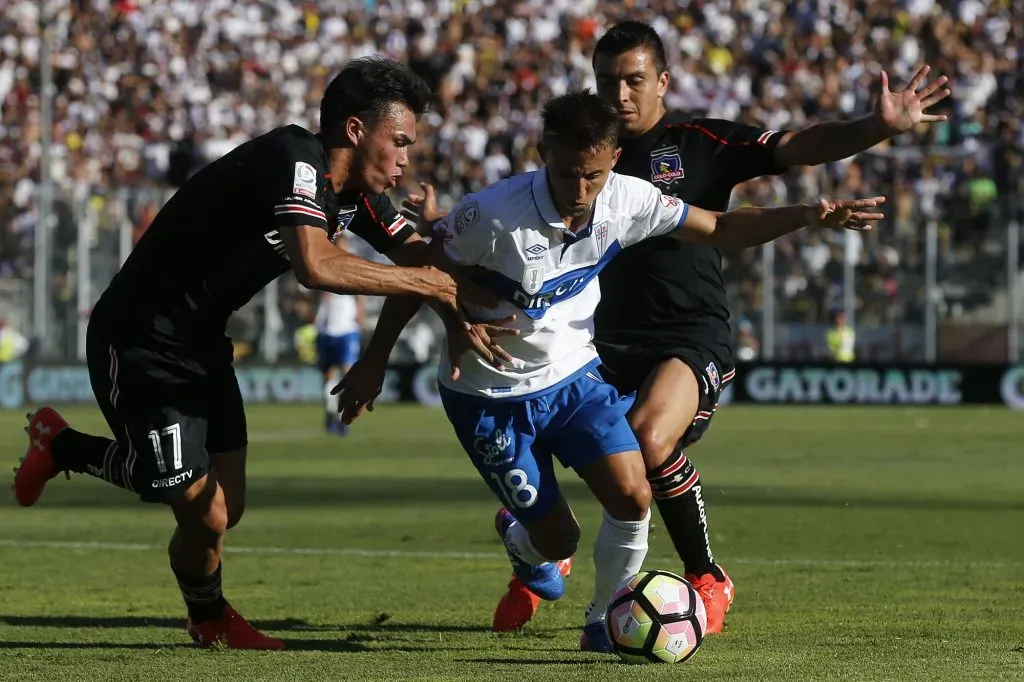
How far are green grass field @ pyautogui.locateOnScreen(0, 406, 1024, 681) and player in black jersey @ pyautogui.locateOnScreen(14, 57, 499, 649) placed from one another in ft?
2.34

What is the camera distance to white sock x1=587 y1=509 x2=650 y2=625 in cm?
677

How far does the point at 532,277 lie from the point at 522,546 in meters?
1.25

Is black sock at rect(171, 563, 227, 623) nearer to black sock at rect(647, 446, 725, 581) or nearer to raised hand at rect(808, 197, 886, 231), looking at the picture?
black sock at rect(647, 446, 725, 581)

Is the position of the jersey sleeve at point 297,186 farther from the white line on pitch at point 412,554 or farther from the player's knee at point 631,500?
the white line on pitch at point 412,554

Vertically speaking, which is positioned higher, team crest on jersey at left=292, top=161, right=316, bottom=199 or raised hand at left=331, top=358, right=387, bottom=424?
team crest on jersey at left=292, top=161, right=316, bottom=199

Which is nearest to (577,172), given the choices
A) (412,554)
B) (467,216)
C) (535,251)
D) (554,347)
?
(535,251)

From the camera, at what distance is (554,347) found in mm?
6738

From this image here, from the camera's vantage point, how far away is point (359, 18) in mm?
35031

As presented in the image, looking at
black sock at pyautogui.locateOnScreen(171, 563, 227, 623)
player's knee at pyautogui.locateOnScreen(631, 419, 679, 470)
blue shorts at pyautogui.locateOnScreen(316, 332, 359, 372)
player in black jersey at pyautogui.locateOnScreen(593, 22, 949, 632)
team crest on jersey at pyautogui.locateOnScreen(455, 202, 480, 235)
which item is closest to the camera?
team crest on jersey at pyautogui.locateOnScreen(455, 202, 480, 235)

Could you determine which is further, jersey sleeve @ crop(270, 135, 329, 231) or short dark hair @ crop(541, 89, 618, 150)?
short dark hair @ crop(541, 89, 618, 150)

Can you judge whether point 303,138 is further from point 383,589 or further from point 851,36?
point 851,36

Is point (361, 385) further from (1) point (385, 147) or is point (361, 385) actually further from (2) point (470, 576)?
(2) point (470, 576)

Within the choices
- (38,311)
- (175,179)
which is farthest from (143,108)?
(38,311)

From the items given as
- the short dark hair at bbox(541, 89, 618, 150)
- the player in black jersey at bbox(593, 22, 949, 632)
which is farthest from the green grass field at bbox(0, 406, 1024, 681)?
the short dark hair at bbox(541, 89, 618, 150)
